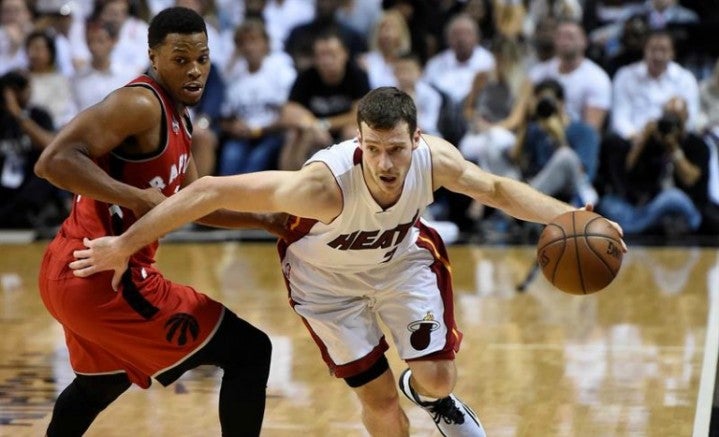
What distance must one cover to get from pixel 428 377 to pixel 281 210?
2.84 ft

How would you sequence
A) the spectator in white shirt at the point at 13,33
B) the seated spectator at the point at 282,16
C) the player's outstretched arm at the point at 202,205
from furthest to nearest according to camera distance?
the seated spectator at the point at 282,16 < the spectator in white shirt at the point at 13,33 < the player's outstretched arm at the point at 202,205

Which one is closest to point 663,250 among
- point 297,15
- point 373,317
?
point 297,15

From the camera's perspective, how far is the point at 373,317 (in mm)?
4891

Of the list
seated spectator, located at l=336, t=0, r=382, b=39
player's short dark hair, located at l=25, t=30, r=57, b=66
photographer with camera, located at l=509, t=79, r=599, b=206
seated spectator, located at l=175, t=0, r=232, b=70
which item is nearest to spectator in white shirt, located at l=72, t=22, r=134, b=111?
player's short dark hair, located at l=25, t=30, r=57, b=66

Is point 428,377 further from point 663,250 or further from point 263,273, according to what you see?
point 663,250

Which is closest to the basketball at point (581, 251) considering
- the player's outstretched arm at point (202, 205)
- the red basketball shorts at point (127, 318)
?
the player's outstretched arm at point (202, 205)

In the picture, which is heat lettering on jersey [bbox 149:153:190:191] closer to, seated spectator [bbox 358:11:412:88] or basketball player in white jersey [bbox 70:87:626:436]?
basketball player in white jersey [bbox 70:87:626:436]

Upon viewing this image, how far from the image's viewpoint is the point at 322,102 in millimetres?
11406

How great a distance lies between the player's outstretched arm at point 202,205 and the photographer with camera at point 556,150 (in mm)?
6505

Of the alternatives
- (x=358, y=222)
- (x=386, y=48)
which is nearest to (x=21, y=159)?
(x=386, y=48)

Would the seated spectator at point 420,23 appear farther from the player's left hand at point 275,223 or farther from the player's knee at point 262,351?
the player's knee at point 262,351

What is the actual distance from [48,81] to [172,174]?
25.3ft

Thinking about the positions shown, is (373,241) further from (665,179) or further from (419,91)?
(419,91)

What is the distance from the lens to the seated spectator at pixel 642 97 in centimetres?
1105
